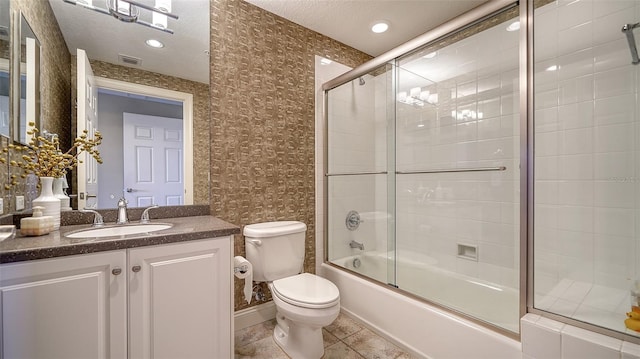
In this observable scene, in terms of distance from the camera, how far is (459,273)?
6.99 ft

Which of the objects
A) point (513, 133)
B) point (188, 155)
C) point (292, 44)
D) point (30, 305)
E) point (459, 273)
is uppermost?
point (292, 44)

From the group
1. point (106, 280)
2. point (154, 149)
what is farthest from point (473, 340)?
point (154, 149)

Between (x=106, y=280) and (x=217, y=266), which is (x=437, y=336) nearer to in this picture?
(x=217, y=266)

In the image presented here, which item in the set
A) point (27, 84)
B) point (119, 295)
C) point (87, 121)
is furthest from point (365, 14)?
point (119, 295)

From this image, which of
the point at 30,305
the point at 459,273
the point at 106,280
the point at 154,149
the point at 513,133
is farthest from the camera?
the point at 459,273

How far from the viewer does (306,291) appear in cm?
162

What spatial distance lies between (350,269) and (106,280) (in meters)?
1.62

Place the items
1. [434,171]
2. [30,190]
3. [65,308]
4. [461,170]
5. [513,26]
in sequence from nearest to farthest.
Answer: [65,308] → [30,190] → [513,26] → [461,170] → [434,171]

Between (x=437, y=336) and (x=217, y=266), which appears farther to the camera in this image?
(x=437, y=336)

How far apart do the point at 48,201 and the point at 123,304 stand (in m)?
0.62

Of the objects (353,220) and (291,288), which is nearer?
(291,288)

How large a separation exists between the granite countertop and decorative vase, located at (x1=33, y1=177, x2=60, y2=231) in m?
0.07

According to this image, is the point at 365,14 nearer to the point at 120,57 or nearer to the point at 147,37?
the point at 147,37

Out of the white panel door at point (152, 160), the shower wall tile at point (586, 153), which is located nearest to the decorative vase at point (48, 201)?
the white panel door at point (152, 160)
